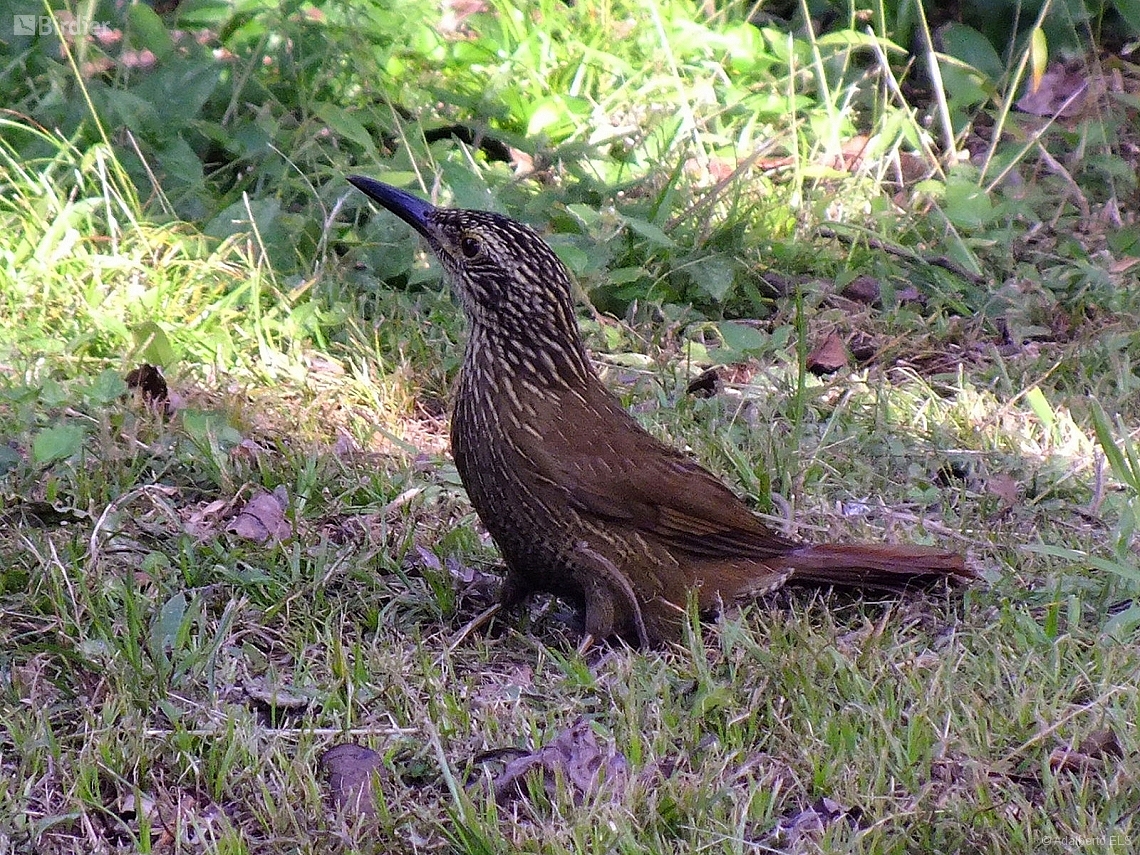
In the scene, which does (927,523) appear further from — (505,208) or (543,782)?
(505,208)

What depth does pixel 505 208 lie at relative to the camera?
537 cm

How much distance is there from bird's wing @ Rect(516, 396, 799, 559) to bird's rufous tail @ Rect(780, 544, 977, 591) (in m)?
0.06

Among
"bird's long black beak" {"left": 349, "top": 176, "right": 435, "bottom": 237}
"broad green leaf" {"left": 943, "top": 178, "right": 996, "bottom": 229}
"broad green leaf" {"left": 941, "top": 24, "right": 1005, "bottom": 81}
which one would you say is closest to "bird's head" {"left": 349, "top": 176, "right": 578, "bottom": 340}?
"bird's long black beak" {"left": 349, "top": 176, "right": 435, "bottom": 237}

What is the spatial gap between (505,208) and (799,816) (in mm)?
3024

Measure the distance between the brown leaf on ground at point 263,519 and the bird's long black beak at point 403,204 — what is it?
0.78 meters

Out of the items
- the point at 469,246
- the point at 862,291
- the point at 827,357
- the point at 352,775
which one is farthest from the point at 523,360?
the point at 862,291

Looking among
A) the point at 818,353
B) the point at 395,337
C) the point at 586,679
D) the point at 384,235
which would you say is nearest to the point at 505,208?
the point at 384,235

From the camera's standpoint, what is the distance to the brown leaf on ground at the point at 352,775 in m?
2.78

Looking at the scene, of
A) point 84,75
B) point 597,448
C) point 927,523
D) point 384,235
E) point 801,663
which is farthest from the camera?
point 84,75

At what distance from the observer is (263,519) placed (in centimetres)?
389

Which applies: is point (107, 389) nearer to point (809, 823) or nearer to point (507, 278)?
point (507, 278)

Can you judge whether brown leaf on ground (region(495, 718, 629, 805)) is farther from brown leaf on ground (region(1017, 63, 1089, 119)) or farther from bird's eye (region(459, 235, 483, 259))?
brown leaf on ground (region(1017, 63, 1089, 119))

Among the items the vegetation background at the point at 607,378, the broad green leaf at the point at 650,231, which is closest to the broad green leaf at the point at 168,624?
the vegetation background at the point at 607,378

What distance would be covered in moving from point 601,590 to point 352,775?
78 cm
